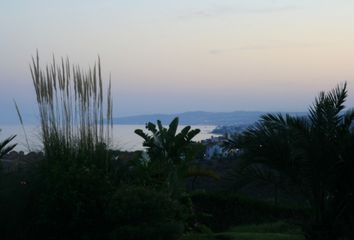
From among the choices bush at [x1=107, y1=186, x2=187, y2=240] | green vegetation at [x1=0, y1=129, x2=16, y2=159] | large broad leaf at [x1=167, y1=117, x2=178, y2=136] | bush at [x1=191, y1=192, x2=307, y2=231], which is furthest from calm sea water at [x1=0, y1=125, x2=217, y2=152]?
bush at [x1=191, y1=192, x2=307, y2=231]

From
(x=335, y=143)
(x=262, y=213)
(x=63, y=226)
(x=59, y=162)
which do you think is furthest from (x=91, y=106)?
(x=262, y=213)

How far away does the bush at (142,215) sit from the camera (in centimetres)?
931

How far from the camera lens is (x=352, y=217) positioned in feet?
34.0

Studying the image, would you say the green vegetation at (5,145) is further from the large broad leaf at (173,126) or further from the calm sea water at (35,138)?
the large broad leaf at (173,126)

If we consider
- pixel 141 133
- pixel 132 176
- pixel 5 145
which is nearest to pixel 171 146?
pixel 141 133

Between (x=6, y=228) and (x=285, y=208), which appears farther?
(x=285, y=208)

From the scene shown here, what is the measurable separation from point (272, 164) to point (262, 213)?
182 inches

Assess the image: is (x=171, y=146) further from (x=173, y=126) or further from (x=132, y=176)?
(x=132, y=176)

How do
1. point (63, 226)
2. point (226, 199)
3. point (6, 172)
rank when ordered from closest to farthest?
point (63, 226) → point (6, 172) → point (226, 199)

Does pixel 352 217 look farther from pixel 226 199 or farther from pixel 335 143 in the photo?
pixel 226 199

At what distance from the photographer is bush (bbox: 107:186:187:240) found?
9.31m

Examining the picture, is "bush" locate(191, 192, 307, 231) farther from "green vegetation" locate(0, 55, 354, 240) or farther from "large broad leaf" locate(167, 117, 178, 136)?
"green vegetation" locate(0, 55, 354, 240)

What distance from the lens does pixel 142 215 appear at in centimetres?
945

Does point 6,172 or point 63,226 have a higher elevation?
point 6,172
